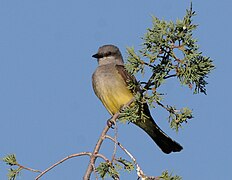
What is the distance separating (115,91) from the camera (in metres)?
5.96

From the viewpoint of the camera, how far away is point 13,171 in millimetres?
3490

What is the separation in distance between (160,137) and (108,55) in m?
1.24

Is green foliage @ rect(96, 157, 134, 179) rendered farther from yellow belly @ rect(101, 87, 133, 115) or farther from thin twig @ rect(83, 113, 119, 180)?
yellow belly @ rect(101, 87, 133, 115)

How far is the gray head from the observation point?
663 cm

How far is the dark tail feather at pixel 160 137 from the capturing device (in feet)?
19.9

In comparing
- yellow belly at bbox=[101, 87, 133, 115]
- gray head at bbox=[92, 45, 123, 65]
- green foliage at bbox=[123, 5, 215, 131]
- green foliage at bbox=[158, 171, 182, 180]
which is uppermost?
gray head at bbox=[92, 45, 123, 65]

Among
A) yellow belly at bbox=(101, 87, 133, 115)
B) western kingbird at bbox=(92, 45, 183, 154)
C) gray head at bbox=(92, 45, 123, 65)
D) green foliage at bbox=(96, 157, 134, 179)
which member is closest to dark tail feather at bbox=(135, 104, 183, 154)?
western kingbird at bbox=(92, 45, 183, 154)

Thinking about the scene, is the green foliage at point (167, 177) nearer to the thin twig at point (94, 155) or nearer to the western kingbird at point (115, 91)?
the thin twig at point (94, 155)

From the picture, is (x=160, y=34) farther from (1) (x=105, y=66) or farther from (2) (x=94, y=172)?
(1) (x=105, y=66)

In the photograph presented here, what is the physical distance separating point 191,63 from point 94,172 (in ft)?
3.19

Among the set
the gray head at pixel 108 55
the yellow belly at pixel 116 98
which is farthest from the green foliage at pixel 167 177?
the gray head at pixel 108 55

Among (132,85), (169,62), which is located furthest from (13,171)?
(169,62)

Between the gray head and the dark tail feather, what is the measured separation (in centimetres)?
90

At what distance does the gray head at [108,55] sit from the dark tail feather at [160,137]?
0.90 m
